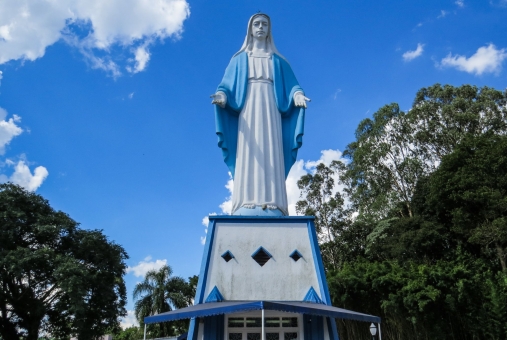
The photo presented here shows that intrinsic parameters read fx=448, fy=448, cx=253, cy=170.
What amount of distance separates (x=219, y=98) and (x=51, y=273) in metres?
11.3

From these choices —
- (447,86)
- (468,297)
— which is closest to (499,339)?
(468,297)

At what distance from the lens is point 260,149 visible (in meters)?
10.9

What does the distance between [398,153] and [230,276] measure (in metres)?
17.0

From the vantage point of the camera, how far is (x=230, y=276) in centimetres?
921

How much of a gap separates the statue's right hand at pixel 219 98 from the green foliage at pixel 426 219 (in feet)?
31.2

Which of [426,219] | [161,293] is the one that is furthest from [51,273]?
[426,219]

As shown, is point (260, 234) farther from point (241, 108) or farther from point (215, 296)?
point (241, 108)

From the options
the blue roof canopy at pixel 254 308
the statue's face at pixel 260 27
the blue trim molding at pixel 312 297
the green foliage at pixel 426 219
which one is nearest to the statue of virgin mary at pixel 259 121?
the statue's face at pixel 260 27

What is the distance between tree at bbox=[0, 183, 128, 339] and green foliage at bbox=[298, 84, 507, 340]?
9536 mm

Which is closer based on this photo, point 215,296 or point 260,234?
point 215,296

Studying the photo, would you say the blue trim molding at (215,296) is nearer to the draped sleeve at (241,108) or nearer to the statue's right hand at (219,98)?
the draped sleeve at (241,108)

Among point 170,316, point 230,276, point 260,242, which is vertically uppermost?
point 260,242

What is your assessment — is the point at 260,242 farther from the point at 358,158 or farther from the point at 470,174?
the point at 358,158

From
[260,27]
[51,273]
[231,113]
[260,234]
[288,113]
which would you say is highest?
[260,27]
